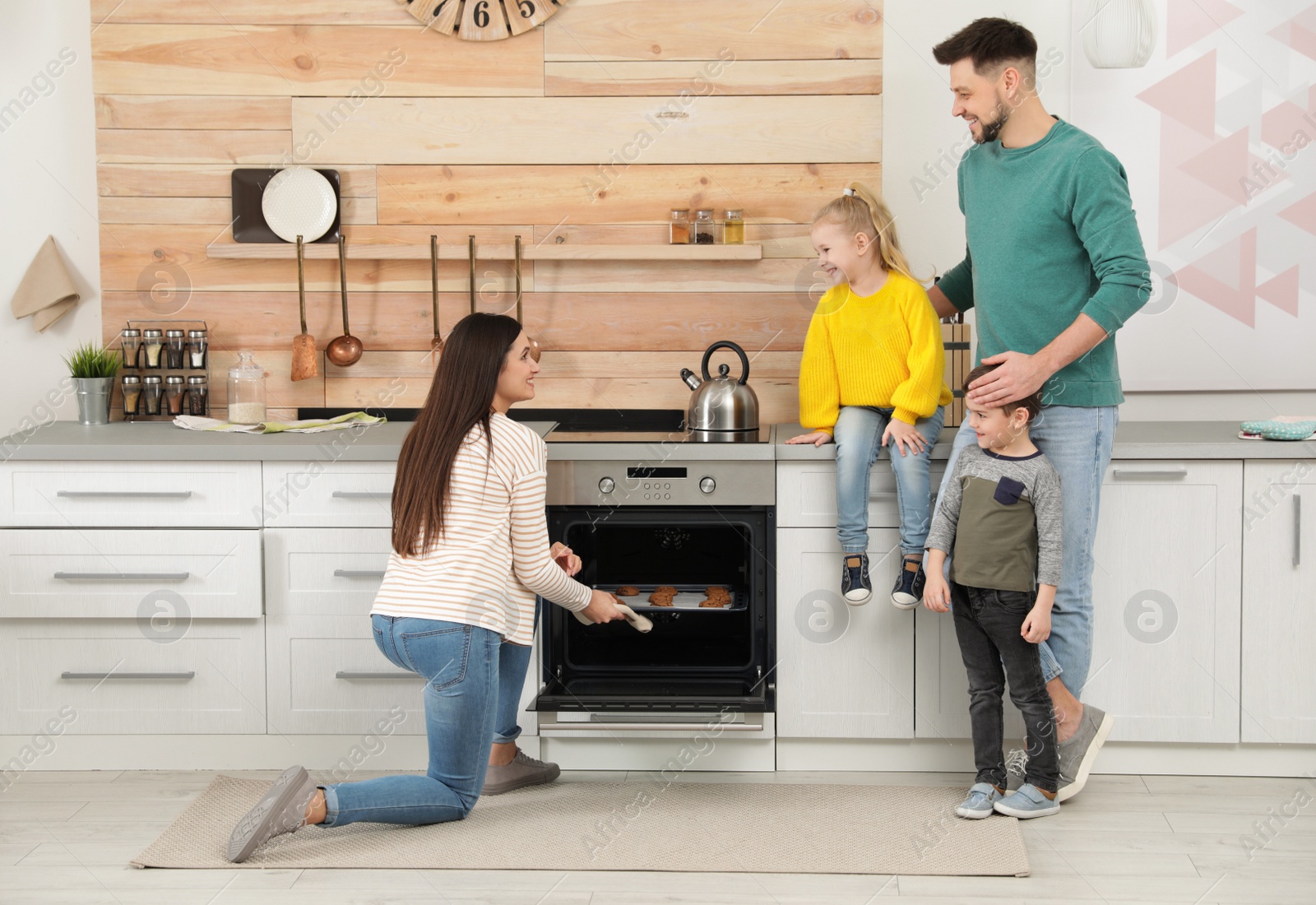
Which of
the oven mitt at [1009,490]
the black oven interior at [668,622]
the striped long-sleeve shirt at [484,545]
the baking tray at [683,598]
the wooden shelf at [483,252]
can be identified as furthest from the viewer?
the wooden shelf at [483,252]

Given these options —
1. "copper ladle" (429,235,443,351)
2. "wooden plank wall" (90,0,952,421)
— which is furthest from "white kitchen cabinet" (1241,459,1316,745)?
"copper ladle" (429,235,443,351)

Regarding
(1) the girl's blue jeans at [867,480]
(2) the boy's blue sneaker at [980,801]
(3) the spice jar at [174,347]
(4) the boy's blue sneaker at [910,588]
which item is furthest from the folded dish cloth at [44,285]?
(2) the boy's blue sneaker at [980,801]

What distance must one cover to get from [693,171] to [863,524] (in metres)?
1.08

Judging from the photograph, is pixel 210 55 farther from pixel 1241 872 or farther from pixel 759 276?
pixel 1241 872

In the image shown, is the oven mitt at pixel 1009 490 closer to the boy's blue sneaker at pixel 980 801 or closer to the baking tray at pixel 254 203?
the boy's blue sneaker at pixel 980 801

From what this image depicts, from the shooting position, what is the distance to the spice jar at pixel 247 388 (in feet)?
10.3

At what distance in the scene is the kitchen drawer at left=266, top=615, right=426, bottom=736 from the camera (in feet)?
9.18

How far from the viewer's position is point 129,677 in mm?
2803

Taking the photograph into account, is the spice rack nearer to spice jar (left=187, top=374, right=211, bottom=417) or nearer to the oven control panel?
spice jar (left=187, top=374, right=211, bottom=417)

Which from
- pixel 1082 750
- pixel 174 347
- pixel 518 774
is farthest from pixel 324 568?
pixel 1082 750

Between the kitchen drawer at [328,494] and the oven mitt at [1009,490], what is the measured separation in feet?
4.25

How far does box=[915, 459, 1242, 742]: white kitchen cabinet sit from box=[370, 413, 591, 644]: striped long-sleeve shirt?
3.07 feet

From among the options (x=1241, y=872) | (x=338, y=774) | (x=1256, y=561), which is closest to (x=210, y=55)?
(x=338, y=774)

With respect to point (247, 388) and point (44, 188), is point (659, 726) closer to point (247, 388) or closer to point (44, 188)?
point (247, 388)
